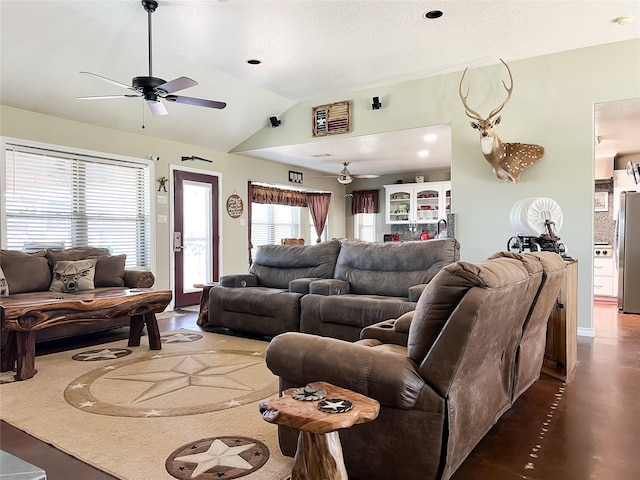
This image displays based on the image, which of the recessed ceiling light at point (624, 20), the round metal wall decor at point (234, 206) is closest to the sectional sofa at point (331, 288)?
the recessed ceiling light at point (624, 20)

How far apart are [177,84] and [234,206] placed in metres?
4.02

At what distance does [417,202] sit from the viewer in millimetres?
9367

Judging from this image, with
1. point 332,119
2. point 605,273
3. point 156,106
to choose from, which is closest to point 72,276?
point 156,106

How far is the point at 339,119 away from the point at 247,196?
2.37 meters

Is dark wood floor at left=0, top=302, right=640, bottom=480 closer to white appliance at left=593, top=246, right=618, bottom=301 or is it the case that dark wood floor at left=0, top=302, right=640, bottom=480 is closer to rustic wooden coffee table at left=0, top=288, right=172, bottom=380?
rustic wooden coffee table at left=0, top=288, right=172, bottom=380

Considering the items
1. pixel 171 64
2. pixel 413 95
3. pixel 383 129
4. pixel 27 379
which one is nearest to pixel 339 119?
pixel 383 129

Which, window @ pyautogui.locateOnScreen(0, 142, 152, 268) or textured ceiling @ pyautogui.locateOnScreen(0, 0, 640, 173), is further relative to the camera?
window @ pyautogui.locateOnScreen(0, 142, 152, 268)

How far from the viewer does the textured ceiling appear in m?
3.72

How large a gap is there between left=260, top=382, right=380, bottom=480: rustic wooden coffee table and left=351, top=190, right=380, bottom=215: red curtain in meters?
8.73

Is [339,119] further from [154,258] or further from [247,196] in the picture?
[154,258]

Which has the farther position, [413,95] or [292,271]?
[413,95]

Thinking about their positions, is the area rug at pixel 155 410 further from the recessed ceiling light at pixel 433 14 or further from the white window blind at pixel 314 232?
the white window blind at pixel 314 232

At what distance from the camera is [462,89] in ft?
17.0

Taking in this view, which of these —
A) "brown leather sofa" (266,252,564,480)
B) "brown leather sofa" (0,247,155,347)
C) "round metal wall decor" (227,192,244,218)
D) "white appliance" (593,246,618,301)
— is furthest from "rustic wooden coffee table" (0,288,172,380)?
"white appliance" (593,246,618,301)
